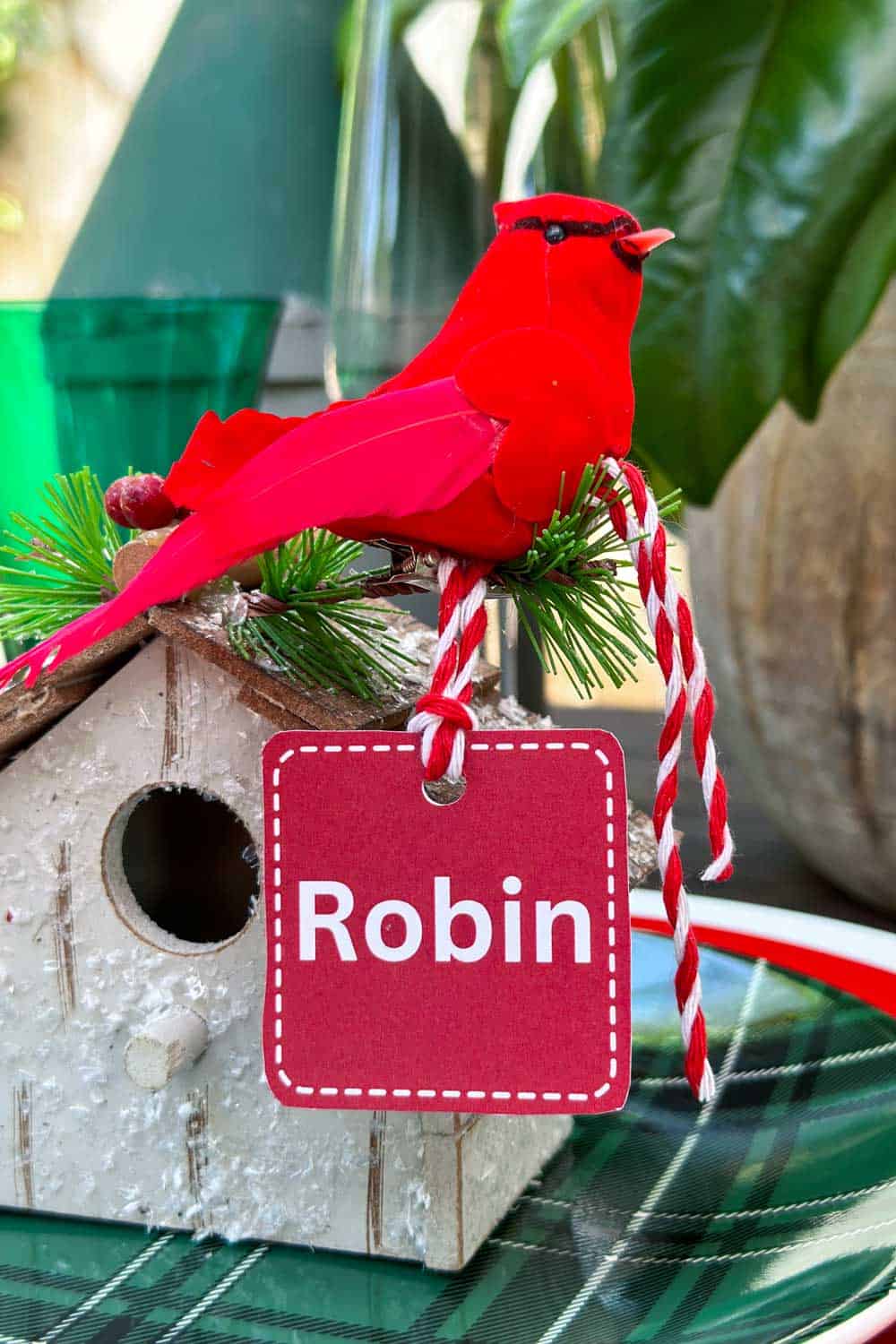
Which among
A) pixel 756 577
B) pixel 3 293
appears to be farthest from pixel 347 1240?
pixel 3 293

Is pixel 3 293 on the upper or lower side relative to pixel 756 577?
upper

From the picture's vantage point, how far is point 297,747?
29 cm

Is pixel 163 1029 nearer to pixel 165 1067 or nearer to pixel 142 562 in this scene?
pixel 165 1067

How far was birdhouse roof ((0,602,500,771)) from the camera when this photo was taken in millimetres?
320

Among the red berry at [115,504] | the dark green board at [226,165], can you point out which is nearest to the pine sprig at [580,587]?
the red berry at [115,504]

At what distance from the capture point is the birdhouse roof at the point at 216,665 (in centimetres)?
32

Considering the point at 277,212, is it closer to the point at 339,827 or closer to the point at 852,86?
the point at 852,86

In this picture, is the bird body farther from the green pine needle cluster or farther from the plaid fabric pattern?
the plaid fabric pattern

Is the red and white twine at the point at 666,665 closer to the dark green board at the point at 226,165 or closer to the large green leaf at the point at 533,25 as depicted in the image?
the large green leaf at the point at 533,25

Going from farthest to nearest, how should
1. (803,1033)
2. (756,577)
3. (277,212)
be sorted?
(277,212)
(756,577)
(803,1033)

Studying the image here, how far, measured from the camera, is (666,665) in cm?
30

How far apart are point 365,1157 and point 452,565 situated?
0.15m

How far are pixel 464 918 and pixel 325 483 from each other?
0.10 metres

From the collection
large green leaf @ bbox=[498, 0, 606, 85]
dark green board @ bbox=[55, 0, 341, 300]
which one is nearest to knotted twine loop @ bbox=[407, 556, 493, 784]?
large green leaf @ bbox=[498, 0, 606, 85]
